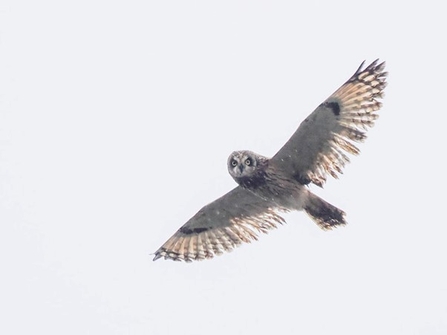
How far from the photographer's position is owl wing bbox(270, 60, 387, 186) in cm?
1515

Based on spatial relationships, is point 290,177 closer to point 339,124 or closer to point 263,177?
point 263,177

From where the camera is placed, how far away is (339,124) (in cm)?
1527

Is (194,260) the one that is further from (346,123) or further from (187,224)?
(346,123)

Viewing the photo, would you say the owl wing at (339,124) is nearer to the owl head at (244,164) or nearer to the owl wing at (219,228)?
the owl head at (244,164)

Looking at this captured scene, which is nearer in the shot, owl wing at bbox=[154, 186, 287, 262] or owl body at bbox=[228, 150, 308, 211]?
owl body at bbox=[228, 150, 308, 211]

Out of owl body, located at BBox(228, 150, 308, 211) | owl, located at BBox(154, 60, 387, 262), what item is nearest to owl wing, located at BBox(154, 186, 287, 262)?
owl, located at BBox(154, 60, 387, 262)

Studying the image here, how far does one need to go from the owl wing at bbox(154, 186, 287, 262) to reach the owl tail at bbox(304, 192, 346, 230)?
776mm

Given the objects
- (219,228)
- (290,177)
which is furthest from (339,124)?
(219,228)

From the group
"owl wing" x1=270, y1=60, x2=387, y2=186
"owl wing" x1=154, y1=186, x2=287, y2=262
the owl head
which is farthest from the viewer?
"owl wing" x1=154, y1=186, x2=287, y2=262

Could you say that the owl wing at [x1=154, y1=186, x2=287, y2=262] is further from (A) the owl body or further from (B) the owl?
(A) the owl body

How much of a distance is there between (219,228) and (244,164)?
1360 millimetres

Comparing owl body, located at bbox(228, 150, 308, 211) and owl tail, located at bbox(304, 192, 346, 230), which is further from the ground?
owl body, located at bbox(228, 150, 308, 211)

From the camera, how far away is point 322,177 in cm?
1566

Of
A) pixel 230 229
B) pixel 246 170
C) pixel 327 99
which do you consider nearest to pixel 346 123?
pixel 327 99
